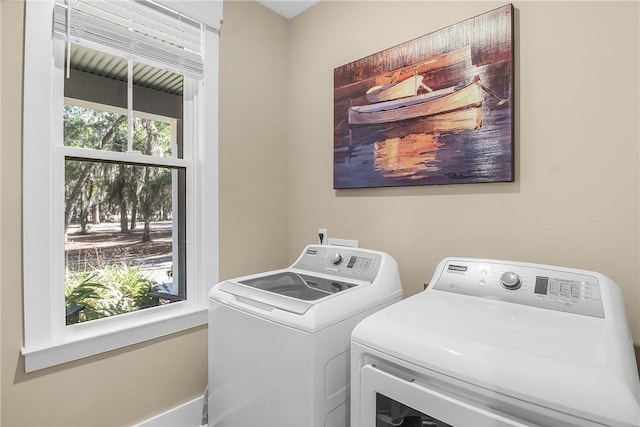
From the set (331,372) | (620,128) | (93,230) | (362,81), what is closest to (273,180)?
(362,81)

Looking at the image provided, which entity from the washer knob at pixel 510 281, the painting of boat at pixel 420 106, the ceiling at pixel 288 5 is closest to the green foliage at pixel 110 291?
the painting of boat at pixel 420 106

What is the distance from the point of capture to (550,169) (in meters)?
1.32

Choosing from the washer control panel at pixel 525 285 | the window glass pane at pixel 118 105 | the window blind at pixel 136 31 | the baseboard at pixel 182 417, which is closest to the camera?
the washer control panel at pixel 525 285

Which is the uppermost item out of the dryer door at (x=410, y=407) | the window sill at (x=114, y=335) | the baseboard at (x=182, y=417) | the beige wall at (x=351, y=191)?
the beige wall at (x=351, y=191)

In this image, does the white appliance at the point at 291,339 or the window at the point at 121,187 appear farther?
the window at the point at 121,187

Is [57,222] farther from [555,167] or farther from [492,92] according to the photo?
[555,167]

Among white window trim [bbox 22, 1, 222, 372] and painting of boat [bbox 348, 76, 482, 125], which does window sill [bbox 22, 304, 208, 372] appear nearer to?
white window trim [bbox 22, 1, 222, 372]

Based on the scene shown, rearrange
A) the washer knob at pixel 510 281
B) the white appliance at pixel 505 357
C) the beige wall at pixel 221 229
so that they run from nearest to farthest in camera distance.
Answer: the white appliance at pixel 505 357 → the washer knob at pixel 510 281 → the beige wall at pixel 221 229

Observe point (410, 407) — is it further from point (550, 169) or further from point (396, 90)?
point (396, 90)

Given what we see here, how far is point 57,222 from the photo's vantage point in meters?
1.47

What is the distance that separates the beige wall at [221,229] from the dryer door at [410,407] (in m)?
1.27

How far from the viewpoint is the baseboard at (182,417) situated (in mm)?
1731

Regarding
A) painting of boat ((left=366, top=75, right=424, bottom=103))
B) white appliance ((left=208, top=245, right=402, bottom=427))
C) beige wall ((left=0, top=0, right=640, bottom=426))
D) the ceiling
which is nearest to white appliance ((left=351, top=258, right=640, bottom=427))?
white appliance ((left=208, top=245, right=402, bottom=427))

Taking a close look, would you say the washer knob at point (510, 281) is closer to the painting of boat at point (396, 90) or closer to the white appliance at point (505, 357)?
the white appliance at point (505, 357)
